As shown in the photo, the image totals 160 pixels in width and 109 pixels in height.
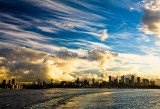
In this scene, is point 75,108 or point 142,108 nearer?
point 75,108

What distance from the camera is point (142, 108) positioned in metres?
84.1

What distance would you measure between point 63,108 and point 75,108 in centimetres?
602

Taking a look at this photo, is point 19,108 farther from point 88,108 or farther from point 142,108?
point 142,108

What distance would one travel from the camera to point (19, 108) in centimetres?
8131

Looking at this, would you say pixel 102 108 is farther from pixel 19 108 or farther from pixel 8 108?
pixel 8 108

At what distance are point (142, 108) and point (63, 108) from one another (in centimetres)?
4232

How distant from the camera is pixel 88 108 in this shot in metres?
78.1

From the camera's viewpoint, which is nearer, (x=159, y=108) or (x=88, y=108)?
(x=88, y=108)

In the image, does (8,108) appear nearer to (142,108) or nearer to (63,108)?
(63,108)

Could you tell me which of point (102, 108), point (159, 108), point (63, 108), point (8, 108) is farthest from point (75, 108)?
point (159, 108)

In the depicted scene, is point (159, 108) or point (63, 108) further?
point (159, 108)

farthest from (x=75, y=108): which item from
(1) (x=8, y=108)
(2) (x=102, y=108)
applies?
(1) (x=8, y=108)

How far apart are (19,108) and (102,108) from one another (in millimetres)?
42921

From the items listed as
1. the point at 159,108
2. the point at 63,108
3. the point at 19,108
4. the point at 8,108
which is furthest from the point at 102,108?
the point at 8,108
